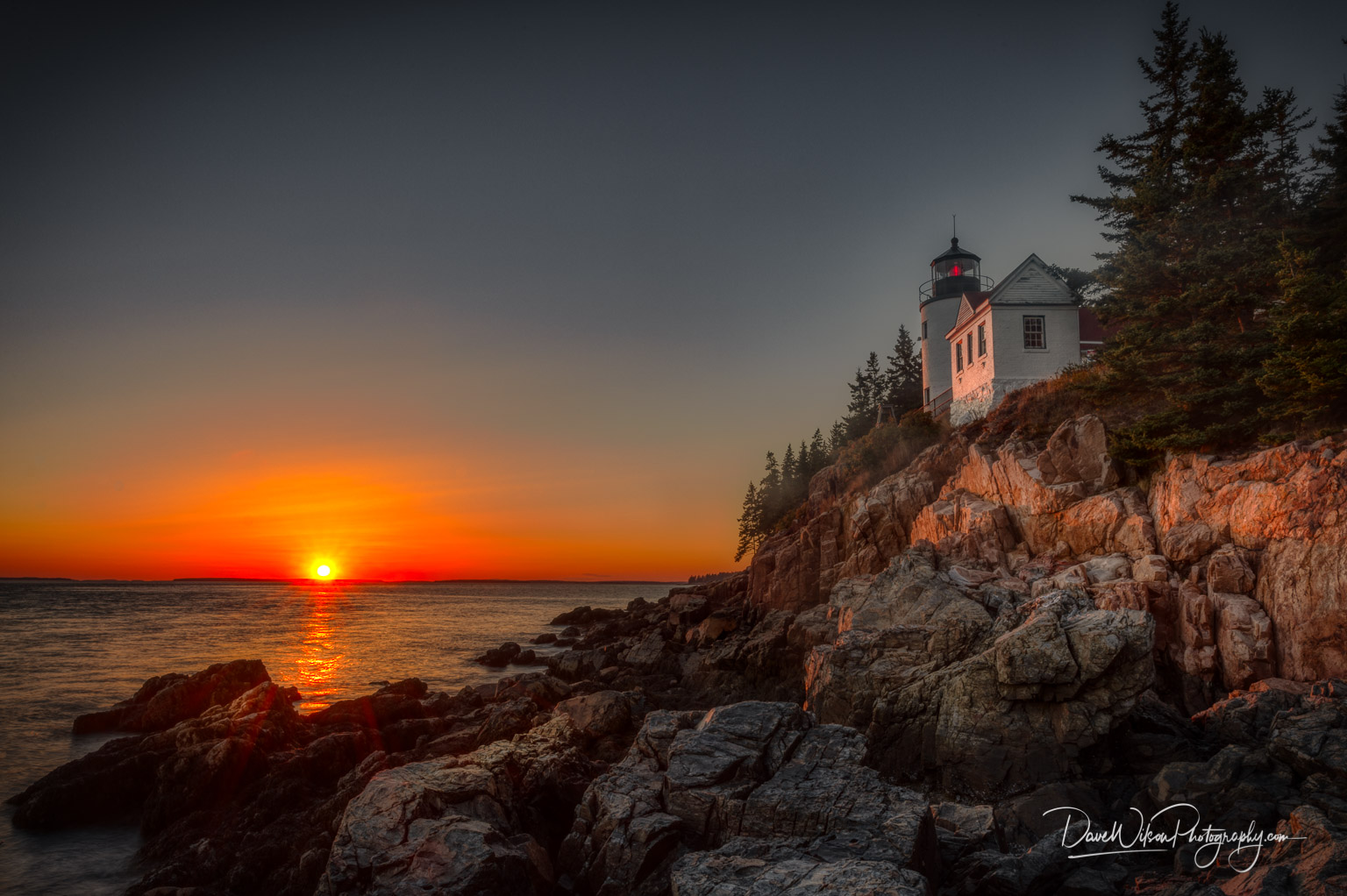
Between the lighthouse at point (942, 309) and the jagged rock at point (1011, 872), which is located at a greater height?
the lighthouse at point (942, 309)

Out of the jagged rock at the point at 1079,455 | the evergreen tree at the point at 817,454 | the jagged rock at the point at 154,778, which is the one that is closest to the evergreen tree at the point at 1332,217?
the jagged rock at the point at 1079,455

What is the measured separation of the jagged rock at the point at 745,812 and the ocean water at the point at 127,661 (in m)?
9.01

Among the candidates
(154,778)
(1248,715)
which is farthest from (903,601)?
(154,778)

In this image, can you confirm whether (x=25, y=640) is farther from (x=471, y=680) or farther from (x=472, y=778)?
(x=472, y=778)

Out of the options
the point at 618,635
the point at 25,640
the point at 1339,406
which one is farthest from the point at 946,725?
the point at 25,640

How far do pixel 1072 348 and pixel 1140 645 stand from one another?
77.3 feet

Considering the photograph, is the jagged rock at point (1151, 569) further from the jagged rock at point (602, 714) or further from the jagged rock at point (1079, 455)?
the jagged rock at point (602, 714)

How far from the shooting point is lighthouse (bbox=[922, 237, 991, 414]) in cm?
4347

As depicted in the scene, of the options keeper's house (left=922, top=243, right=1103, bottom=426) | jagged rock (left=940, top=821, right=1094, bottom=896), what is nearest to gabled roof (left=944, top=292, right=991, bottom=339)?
keeper's house (left=922, top=243, right=1103, bottom=426)

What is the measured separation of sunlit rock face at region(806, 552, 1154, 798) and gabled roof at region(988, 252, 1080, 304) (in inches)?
823

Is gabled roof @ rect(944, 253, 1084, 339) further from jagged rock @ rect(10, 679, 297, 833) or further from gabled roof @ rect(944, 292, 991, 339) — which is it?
jagged rock @ rect(10, 679, 297, 833)

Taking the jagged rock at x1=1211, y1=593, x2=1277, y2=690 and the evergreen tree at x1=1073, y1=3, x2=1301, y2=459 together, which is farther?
the evergreen tree at x1=1073, y1=3, x2=1301, y2=459

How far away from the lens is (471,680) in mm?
30688

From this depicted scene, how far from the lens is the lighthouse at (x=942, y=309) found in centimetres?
4347
